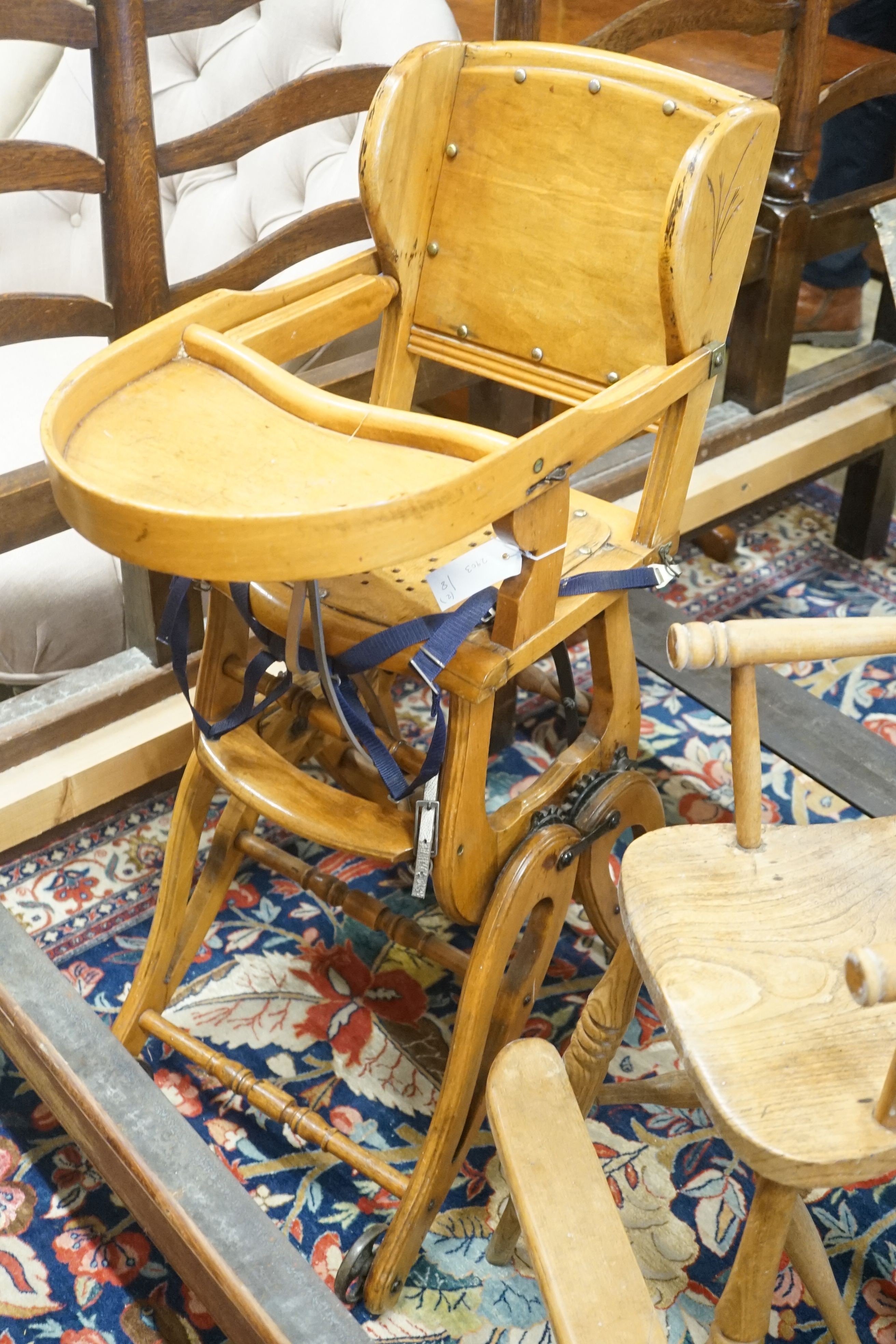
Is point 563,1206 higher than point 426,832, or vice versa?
point 426,832

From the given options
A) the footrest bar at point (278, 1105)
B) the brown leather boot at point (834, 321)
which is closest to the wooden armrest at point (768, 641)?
the footrest bar at point (278, 1105)

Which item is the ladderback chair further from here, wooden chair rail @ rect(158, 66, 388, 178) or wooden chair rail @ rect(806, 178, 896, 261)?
wooden chair rail @ rect(158, 66, 388, 178)

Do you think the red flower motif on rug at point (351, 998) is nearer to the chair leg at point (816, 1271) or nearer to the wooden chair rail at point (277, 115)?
the chair leg at point (816, 1271)

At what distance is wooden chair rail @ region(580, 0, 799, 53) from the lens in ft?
5.89

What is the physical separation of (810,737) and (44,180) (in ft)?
3.75

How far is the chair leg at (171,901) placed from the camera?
152 cm

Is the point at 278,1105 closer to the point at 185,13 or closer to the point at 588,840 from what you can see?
the point at 588,840

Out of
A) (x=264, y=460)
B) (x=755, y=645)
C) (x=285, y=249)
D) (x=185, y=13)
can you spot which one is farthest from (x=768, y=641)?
(x=185, y=13)

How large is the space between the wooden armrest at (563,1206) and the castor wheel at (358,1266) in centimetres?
30

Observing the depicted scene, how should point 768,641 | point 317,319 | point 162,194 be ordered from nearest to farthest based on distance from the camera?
1. point 768,641
2. point 317,319
3. point 162,194

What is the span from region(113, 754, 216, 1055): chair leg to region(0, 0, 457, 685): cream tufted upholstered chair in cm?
46

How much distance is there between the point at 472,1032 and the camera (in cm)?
134

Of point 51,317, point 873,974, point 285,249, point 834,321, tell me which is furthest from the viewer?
point 834,321

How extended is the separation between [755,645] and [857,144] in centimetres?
234
